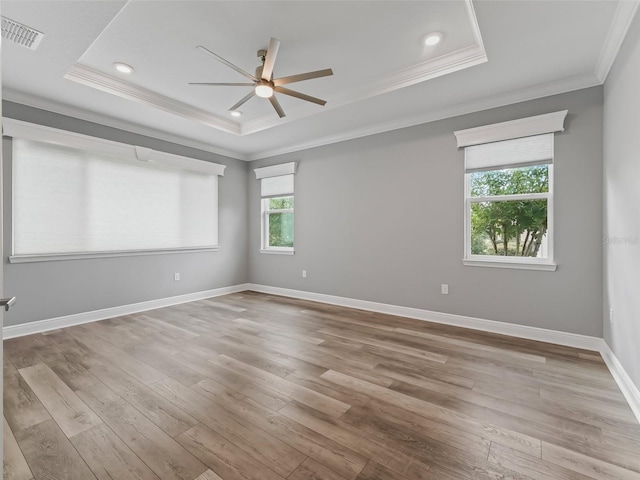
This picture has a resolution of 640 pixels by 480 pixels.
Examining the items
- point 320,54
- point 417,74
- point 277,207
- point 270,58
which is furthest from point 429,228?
point 277,207

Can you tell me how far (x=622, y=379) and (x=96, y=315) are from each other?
5.42 m

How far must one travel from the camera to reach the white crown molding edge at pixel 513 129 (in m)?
3.19

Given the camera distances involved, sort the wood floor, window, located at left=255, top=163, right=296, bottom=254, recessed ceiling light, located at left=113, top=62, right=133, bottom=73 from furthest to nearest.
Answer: window, located at left=255, top=163, right=296, bottom=254, recessed ceiling light, located at left=113, top=62, right=133, bottom=73, the wood floor

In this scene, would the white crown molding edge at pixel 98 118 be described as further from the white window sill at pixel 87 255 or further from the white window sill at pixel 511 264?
the white window sill at pixel 511 264

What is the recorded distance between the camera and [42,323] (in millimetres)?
3605

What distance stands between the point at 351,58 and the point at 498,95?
68.9 inches

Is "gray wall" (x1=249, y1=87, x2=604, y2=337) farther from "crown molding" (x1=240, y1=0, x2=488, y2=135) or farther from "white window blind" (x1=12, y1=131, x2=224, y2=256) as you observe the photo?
"white window blind" (x1=12, y1=131, x2=224, y2=256)

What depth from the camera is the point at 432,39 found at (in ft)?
8.86

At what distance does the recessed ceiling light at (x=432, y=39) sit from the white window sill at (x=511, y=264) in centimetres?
233

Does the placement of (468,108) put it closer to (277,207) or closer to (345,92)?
(345,92)

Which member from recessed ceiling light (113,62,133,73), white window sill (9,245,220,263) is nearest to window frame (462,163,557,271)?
recessed ceiling light (113,62,133,73)

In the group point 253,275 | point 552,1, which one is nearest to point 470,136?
point 552,1

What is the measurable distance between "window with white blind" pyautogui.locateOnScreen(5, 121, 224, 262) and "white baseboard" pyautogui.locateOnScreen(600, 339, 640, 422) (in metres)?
5.26

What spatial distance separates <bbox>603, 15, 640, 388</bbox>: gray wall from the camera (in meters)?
2.16
